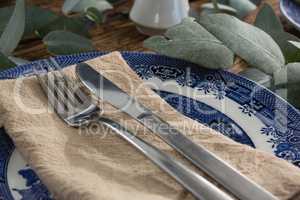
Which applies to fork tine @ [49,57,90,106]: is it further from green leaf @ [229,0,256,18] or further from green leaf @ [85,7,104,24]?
green leaf @ [229,0,256,18]

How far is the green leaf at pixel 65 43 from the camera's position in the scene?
512 millimetres

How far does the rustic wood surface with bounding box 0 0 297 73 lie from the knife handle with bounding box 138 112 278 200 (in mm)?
182

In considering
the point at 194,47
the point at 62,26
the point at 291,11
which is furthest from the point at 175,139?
the point at 291,11

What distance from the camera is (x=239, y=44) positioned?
1.56ft

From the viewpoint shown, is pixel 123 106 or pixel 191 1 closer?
pixel 123 106

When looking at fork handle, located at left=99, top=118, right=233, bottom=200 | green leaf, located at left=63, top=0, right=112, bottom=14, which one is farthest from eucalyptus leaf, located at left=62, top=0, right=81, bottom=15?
fork handle, located at left=99, top=118, right=233, bottom=200

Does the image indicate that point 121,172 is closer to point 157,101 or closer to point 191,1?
point 157,101

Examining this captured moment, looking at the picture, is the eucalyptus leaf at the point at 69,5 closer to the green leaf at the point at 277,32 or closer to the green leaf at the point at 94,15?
the green leaf at the point at 94,15

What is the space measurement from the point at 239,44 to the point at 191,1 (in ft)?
0.86

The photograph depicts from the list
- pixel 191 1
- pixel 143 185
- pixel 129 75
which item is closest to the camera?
pixel 143 185

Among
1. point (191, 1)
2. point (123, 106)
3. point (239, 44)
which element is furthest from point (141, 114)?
point (191, 1)

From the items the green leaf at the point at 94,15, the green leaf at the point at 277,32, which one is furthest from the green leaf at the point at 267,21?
the green leaf at the point at 94,15

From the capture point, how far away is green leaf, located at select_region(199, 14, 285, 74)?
47 cm

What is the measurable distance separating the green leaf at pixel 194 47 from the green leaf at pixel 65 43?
0.08 meters
